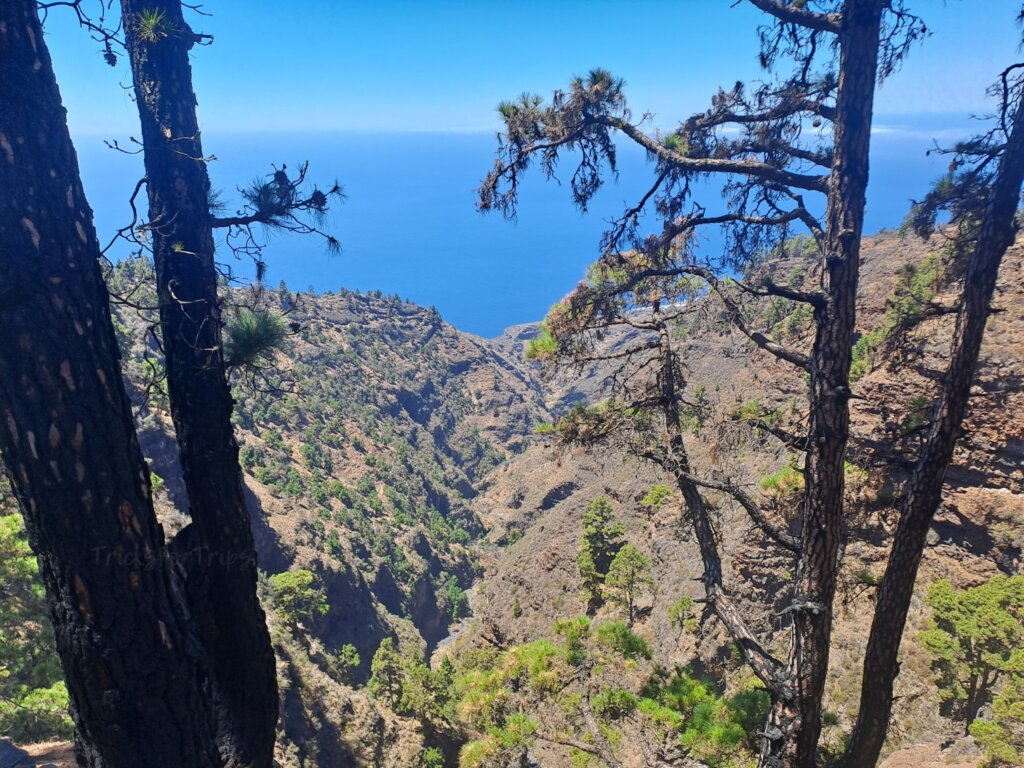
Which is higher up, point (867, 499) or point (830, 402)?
point (830, 402)

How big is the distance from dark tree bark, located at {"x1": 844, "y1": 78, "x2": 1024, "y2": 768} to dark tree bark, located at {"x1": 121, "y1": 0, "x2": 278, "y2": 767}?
4496 millimetres

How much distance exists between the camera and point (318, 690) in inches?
790

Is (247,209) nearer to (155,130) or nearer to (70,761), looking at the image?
(155,130)

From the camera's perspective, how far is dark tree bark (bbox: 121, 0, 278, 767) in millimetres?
3000

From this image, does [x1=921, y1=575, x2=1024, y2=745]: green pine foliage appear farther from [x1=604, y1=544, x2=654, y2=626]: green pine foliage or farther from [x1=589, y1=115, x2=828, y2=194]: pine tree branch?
[x1=604, y1=544, x2=654, y2=626]: green pine foliage

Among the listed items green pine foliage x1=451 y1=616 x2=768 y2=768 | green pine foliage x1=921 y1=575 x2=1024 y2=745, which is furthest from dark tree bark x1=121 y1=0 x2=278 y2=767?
green pine foliage x1=921 y1=575 x2=1024 y2=745

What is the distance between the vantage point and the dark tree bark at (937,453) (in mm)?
3551

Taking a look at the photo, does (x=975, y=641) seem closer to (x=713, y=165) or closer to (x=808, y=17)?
(x=713, y=165)

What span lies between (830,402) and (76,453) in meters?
4.22

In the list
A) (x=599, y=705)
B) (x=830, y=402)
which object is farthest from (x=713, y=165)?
(x=599, y=705)

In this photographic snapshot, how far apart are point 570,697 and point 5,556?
30.1ft

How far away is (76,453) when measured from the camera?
7.09ft

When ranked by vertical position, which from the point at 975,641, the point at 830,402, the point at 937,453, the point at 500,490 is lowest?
the point at 975,641

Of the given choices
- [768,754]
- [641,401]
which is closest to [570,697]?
[768,754]
